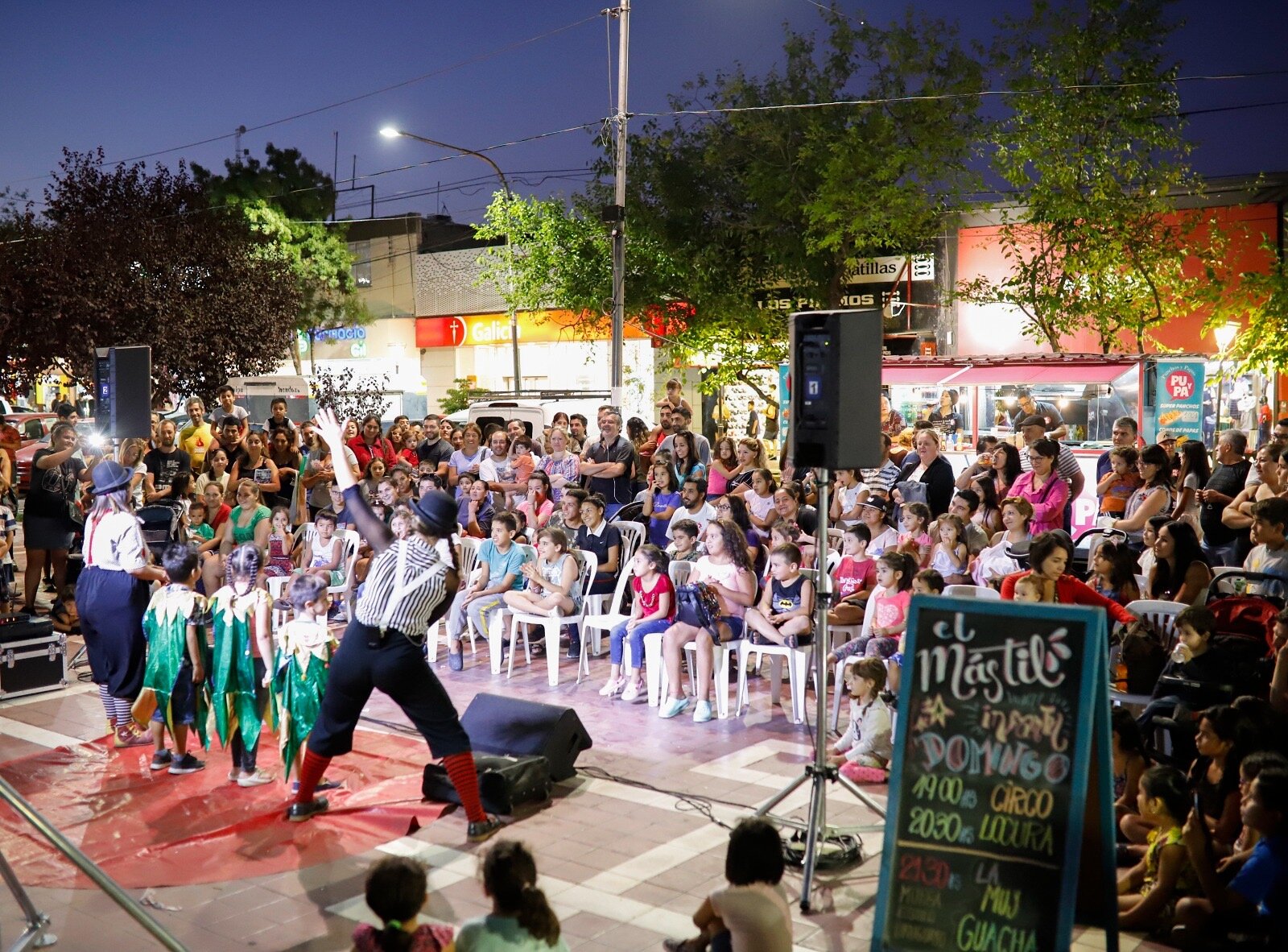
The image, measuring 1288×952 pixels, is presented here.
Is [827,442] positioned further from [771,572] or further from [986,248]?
[986,248]

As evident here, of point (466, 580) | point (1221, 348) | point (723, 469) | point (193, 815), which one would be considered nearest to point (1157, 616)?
point (723, 469)

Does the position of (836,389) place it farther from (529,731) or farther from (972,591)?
(529,731)

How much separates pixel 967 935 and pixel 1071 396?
14.1m

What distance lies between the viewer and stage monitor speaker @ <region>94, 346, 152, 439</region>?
9.61m

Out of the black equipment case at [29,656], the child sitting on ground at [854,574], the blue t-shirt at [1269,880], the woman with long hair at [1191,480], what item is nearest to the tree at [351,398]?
the black equipment case at [29,656]

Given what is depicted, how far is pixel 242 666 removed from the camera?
703 cm

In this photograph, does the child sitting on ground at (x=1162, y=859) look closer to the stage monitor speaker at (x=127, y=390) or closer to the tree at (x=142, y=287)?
the stage monitor speaker at (x=127, y=390)

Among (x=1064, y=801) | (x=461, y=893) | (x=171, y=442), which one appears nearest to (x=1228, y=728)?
(x=1064, y=801)

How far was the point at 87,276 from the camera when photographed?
24.9 metres

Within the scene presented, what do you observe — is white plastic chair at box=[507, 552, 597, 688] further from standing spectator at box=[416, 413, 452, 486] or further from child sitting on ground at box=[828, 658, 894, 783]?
standing spectator at box=[416, 413, 452, 486]

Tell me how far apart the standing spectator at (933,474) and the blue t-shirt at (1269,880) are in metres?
5.86

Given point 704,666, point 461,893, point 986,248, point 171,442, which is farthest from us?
point 986,248

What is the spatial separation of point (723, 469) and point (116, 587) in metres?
5.49

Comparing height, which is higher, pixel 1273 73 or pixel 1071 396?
pixel 1273 73
